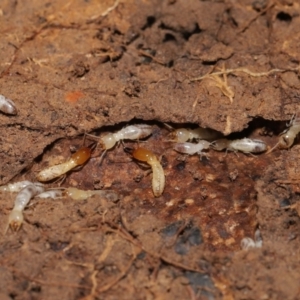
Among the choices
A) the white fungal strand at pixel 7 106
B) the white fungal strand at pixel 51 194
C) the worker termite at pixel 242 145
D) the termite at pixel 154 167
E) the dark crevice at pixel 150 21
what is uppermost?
the dark crevice at pixel 150 21

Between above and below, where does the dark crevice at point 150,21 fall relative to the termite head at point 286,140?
above

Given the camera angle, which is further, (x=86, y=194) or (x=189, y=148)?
(x=189, y=148)

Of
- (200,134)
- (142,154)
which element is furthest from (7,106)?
(200,134)

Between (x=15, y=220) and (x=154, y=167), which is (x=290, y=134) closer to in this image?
(x=154, y=167)

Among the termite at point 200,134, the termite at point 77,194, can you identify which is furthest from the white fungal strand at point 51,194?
the termite at point 200,134

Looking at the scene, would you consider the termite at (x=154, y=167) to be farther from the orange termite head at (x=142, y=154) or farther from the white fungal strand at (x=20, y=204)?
the white fungal strand at (x=20, y=204)
